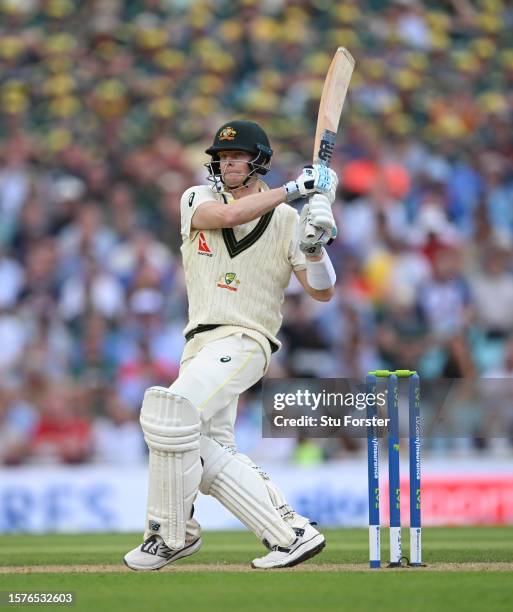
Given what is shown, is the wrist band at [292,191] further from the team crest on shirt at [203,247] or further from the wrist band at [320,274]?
the team crest on shirt at [203,247]

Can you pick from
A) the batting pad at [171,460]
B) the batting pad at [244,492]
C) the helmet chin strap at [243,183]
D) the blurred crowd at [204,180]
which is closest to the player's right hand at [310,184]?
the helmet chin strap at [243,183]

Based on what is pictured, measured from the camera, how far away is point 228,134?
19.1 feet

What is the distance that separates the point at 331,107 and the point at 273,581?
210cm

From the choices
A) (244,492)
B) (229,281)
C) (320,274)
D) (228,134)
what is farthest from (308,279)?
(244,492)

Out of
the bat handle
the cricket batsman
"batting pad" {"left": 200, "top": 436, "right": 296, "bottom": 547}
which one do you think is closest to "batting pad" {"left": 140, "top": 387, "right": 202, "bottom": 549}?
the cricket batsman

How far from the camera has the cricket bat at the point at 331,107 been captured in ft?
19.1

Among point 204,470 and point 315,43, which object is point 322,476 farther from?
point 315,43

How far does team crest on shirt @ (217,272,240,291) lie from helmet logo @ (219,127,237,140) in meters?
0.59

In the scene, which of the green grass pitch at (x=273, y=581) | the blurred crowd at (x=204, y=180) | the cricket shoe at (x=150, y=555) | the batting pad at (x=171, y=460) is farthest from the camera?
the blurred crowd at (x=204, y=180)

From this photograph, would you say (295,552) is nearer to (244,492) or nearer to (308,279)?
(244,492)

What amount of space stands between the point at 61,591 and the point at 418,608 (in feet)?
4.34

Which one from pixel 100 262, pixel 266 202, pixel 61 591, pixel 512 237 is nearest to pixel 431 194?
pixel 512 237

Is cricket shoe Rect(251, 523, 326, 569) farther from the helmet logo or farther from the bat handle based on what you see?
the helmet logo

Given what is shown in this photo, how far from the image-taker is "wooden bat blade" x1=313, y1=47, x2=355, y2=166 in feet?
19.1
